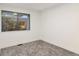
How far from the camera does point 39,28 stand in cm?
457

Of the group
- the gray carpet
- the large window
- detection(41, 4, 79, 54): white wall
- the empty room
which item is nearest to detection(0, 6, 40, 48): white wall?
the empty room

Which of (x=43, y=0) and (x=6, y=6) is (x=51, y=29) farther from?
(x=43, y=0)

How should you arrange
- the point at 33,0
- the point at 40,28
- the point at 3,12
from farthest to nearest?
the point at 40,28, the point at 3,12, the point at 33,0

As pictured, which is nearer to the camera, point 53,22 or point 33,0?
point 33,0

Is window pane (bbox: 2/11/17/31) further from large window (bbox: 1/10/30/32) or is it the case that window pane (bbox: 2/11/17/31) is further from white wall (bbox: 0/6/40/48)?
white wall (bbox: 0/6/40/48)

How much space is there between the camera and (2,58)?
33.5 inches

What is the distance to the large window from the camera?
Answer: 3139mm

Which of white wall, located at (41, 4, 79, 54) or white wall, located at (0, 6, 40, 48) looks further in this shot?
white wall, located at (0, 6, 40, 48)

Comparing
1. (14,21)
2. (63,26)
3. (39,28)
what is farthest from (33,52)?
(39,28)

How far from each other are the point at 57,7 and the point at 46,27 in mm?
1247

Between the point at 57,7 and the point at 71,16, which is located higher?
the point at 57,7


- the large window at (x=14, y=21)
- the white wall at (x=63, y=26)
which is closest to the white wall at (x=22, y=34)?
the large window at (x=14, y=21)

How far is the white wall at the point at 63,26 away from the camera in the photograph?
8.49 ft

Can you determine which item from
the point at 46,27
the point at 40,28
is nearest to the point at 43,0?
the point at 46,27
